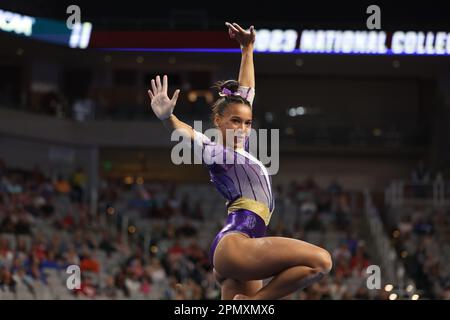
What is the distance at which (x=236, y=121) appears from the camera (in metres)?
6.40

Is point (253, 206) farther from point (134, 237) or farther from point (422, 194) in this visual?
point (422, 194)

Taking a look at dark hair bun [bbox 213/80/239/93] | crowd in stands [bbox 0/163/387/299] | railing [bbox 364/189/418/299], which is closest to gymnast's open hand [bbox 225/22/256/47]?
dark hair bun [bbox 213/80/239/93]

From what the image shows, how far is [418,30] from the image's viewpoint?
2530 cm

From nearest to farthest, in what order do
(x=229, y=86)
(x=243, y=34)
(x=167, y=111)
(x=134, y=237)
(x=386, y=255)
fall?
(x=167, y=111)
(x=229, y=86)
(x=243, y=34)
(x=386, y=255)
(x=134, y=237)

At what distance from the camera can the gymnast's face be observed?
252 inches

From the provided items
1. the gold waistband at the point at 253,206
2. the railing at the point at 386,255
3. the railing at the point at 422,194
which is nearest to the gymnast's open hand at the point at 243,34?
the gold waistband at the point at 253,206

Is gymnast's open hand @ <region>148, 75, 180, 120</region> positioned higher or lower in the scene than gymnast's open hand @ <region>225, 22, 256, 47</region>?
lower

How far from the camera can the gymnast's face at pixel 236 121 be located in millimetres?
6398

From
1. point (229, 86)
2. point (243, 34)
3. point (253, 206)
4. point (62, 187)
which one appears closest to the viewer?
point (253, 206)

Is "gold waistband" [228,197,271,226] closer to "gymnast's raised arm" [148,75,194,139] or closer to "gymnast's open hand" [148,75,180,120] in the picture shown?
"gymnast's raised arm" [148,75,194,139]

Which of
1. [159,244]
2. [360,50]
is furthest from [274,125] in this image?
[159,244]

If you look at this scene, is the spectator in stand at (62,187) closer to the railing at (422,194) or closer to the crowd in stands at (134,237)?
the crowd in stands at (134,237)

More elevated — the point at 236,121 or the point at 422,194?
the point at 422,194

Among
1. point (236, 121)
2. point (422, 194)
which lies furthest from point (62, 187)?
point (236, 121)
